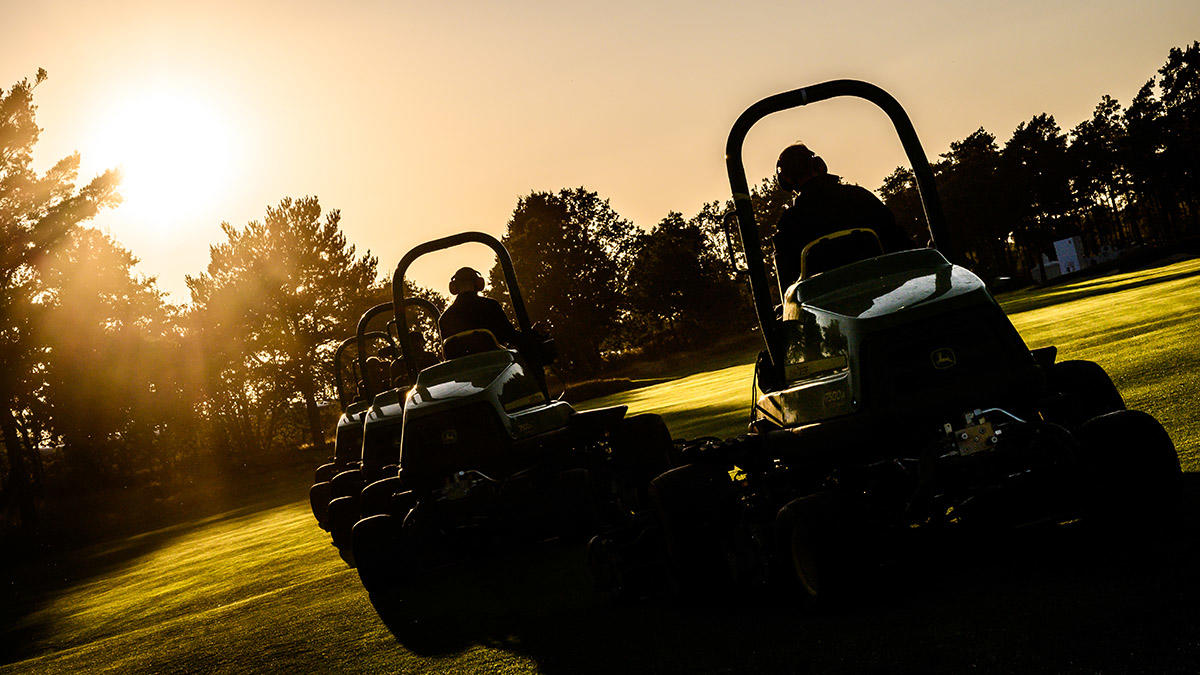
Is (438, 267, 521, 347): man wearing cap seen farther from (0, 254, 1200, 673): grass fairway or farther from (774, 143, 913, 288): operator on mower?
(774, 143, 913, 288): operator on mower

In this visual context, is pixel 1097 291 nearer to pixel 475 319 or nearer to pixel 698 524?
pixel 475 319

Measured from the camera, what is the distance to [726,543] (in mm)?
4684

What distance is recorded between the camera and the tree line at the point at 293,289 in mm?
29594

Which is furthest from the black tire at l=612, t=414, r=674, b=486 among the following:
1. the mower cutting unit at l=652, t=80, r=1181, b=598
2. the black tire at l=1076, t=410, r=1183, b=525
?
the black tire at l=1076, t=410, r=1183, b=525

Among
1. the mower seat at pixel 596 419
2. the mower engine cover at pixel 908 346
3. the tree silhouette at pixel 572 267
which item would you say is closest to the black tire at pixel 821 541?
the mower engine cover at pixel 908 346

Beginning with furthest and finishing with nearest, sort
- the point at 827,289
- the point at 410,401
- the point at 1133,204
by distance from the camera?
the point at 1133,204 < the point at 410,401 < the point at 827,289

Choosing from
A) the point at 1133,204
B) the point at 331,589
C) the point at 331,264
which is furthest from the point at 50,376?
the point at 1133,204

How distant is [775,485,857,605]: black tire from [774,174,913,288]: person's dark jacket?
6.11ft

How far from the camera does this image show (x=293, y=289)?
56656mm

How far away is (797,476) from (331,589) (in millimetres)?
4855

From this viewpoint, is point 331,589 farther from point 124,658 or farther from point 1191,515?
point 1191,515

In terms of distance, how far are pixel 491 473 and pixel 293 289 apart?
52121 mm

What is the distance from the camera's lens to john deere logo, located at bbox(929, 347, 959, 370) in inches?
156

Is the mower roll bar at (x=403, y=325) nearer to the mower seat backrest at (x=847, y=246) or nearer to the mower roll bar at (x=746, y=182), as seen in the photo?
the mower roll bar at (x=746, y=182)
